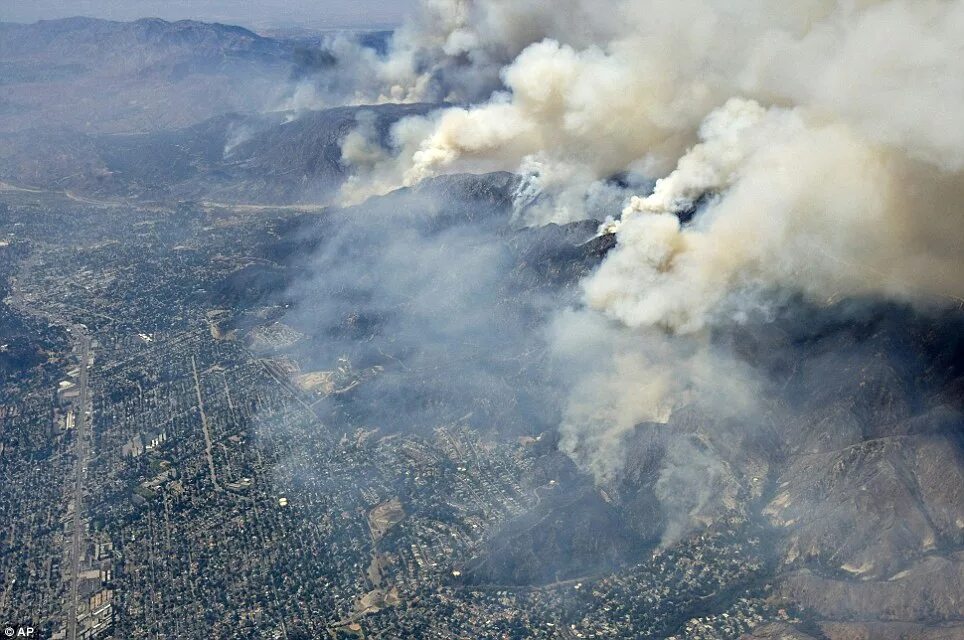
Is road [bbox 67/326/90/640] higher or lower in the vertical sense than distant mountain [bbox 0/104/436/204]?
higher

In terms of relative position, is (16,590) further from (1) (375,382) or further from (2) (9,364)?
(2) (9,364)

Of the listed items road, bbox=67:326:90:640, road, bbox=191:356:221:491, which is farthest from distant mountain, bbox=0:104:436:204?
road, bbox=191:356:221:491

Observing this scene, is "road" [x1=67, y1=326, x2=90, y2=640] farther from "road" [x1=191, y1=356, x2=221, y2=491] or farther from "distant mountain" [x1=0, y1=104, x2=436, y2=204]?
"distant mountain" [x1=0, y1=104, x2=436, y2=204]

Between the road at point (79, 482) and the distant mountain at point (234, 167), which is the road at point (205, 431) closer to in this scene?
the road at point (79, 482)

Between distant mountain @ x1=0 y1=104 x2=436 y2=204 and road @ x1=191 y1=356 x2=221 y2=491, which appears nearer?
road @ x1=191 y1=356 x2=221 y2=491

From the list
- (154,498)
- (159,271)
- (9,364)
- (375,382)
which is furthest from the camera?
(159,271)

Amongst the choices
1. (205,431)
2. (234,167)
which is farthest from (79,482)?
(234,167)

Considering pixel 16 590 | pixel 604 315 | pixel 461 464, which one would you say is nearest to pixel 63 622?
pixel 16 590

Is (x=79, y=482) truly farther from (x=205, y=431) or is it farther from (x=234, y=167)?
(x=234, y=167)

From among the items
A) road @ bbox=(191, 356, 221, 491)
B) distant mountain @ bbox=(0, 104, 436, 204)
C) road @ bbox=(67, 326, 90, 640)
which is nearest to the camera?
road @ bbox=(67, 326, 90, 640)
